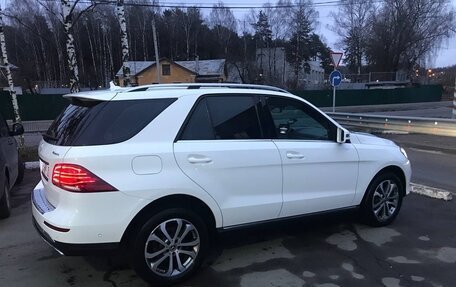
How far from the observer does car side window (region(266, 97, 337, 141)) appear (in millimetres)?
4703

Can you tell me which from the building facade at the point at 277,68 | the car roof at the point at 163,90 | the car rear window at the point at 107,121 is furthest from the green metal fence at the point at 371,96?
the car rear window at the point at 107,121

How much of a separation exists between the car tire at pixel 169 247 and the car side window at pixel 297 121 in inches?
51.9

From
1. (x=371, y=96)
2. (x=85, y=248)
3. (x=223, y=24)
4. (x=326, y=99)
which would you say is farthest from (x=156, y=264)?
(x=223, y=24)

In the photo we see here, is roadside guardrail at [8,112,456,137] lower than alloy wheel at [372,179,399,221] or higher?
lower

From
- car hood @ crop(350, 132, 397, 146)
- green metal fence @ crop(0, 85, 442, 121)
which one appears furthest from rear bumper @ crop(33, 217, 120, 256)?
green metal fence @ crop(0, 85, 442, 121)

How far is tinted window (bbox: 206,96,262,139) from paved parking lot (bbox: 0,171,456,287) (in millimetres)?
956

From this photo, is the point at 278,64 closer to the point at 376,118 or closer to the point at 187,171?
the point at 376,118

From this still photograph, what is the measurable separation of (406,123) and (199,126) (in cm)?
1606

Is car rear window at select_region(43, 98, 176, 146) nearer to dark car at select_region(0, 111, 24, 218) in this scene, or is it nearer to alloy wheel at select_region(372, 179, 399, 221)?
dark car at select_region(0, 111, 24, 218)

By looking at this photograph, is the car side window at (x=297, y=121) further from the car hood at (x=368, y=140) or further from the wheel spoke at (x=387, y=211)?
the wheel spoke at (x=387, y=211)

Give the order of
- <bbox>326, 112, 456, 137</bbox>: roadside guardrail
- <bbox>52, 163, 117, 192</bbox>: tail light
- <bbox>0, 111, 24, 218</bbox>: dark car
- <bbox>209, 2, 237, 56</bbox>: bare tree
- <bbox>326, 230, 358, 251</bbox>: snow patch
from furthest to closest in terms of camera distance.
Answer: <bbox>209, 2, 237, 56</bbox>: bare tree
<bbox>326, 112, 456, 137</bbox>: roadside guardrail
<bbox>0, 111, 24, 218</bbox>: dark car
<bbox>326, 230, 358, 251</bbox>: snow patch
<bbox>52, 163, 117, 192</bbox>: tail light

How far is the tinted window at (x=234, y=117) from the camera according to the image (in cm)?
429

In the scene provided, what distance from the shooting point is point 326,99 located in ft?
157

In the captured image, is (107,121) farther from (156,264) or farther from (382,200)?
(382,200)
